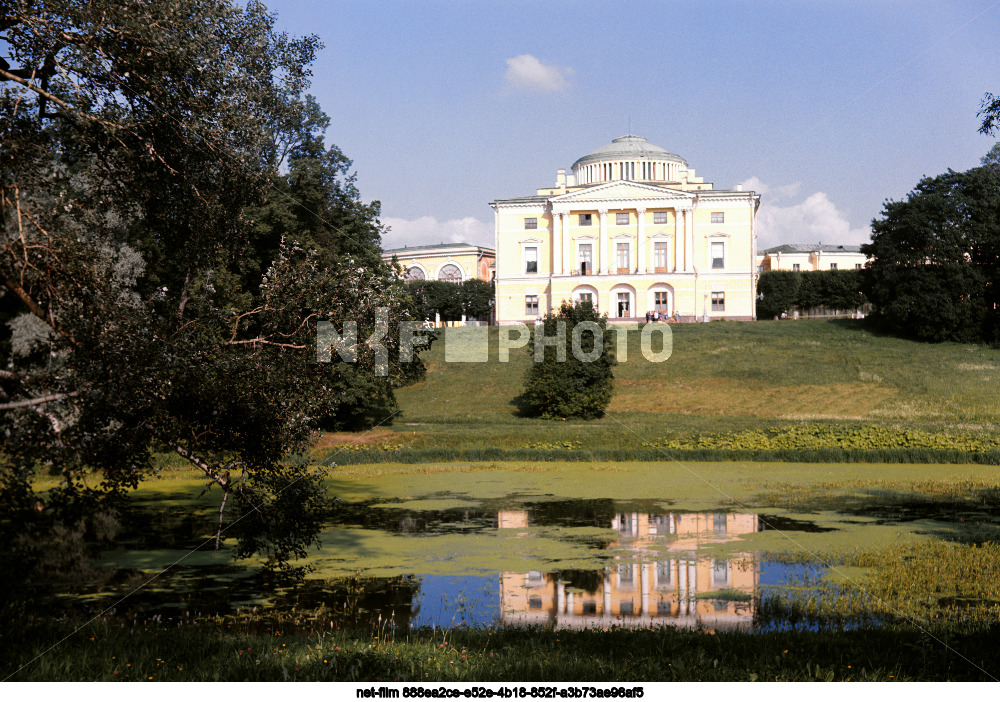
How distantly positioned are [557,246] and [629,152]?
17.3 metres

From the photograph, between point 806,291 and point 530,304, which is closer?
point 806,291

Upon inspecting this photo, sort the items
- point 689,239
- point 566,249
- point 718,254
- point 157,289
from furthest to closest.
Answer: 1. point 566,249
2. point 718,254
3. point 689,239
4. point 157,289

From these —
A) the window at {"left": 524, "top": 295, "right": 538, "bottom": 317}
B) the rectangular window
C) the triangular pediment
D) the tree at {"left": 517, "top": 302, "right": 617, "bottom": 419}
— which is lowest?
the tree at {"left": 517, "top": 302, "right": 617, "bottom": 419}

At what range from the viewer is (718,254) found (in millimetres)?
70938

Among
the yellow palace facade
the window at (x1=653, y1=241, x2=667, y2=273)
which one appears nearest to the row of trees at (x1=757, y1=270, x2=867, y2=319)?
the yellow palace facade

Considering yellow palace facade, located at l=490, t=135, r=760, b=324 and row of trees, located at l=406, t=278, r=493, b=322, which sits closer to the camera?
yellow palace facade, located at l=490, t=135, r=760, b=324

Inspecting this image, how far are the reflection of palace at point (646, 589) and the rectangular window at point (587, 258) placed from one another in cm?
5954

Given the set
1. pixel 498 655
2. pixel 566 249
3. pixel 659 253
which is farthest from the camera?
pixel 566 249

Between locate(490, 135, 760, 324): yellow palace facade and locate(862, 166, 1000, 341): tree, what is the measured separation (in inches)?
742

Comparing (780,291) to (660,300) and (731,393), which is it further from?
(731,393)

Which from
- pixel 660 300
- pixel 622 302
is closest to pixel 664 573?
pixel 660 300

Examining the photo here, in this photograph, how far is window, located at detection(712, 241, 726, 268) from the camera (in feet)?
232

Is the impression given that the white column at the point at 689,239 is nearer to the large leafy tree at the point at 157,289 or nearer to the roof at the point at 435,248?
the roof at the point at 435,248

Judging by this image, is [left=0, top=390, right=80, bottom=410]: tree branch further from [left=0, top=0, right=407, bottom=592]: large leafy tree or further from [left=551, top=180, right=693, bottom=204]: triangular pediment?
[left=551, top=180, right=693, bottom=204]: triangular pediment
